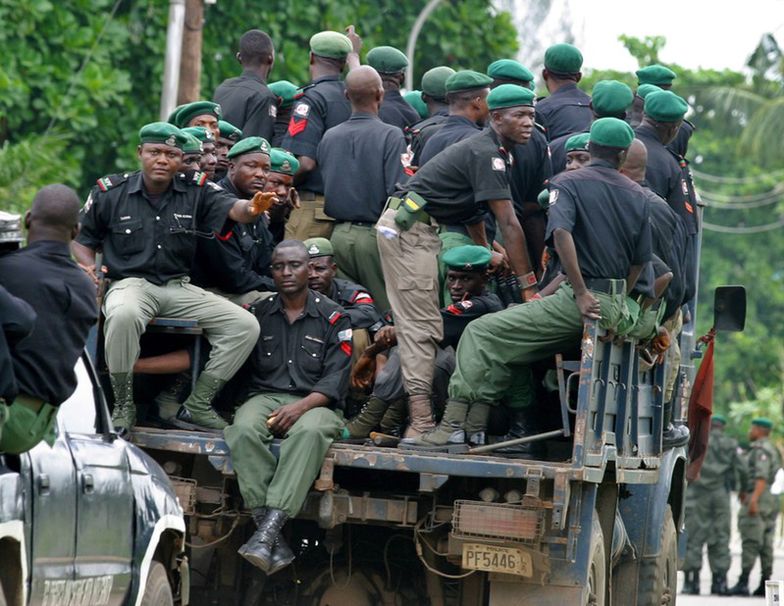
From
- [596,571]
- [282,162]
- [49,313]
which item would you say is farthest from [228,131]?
[49,313]

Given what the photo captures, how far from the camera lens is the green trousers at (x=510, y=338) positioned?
345 inches

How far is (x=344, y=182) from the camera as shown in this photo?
33.9ft

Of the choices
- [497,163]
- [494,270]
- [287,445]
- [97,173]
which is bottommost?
[97,173]

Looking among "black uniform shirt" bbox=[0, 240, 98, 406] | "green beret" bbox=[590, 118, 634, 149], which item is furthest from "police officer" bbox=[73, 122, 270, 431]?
"black uniform shirt" bbox=[0, 240, 98, 406]

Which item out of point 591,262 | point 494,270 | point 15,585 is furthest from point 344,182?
point 15,585

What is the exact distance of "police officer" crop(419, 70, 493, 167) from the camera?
997 cm

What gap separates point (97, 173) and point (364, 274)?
41.6 ft

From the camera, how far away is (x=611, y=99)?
34.1ft

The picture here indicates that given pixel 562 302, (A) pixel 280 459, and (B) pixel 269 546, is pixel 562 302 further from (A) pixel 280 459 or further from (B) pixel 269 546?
(B) pixel 269 546

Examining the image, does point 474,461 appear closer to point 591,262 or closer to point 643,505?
point 591,262

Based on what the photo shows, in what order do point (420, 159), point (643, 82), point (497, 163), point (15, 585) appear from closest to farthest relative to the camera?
point (15, 585), point (497, 163), point (420, 159), point (643, 82)

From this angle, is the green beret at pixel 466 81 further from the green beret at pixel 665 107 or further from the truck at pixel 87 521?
the truck at pixel 87 521

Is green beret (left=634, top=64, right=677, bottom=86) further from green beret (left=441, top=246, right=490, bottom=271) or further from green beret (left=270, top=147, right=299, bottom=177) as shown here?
green beret (left=441, top=246, right=490, bottom=271)

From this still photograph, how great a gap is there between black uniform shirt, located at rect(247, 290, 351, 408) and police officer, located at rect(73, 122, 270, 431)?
0.20 metres
